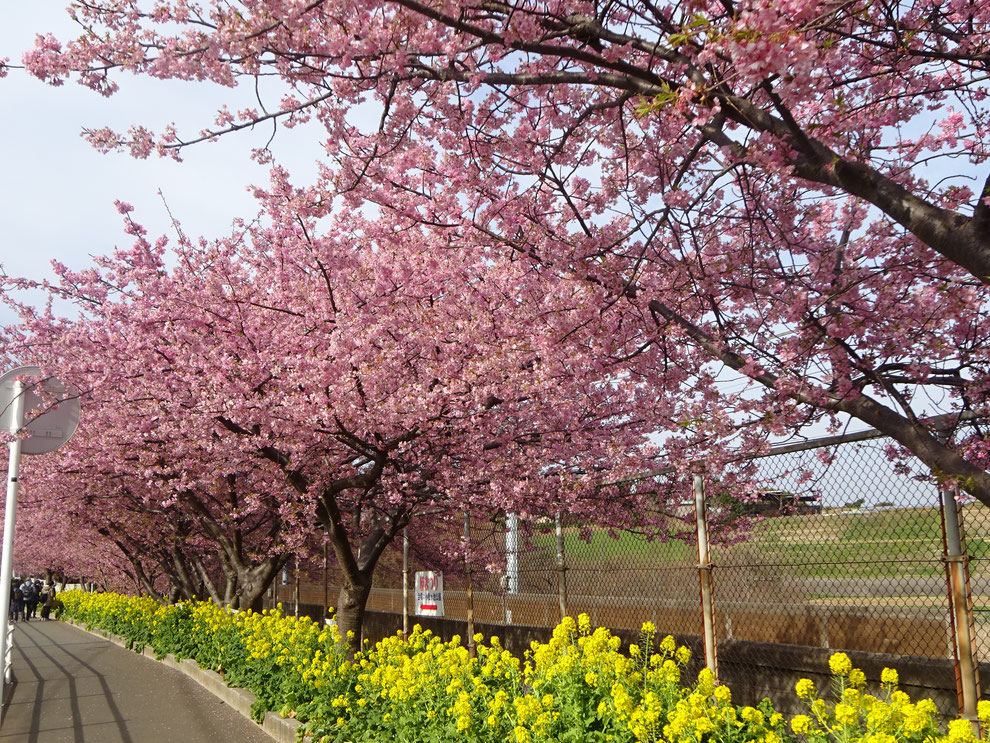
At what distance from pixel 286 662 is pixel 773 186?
716 cm

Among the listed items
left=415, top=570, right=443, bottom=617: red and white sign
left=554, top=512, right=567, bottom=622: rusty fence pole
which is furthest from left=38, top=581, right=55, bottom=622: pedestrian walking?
left=554, top=512, right=567, bottom=622: rusty fence pole

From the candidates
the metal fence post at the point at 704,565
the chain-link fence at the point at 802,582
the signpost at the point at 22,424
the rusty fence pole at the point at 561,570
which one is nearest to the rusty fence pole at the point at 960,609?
the chain-link fence at the point at 802,582

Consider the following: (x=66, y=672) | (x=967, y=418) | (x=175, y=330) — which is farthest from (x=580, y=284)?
(x=66, y=672)

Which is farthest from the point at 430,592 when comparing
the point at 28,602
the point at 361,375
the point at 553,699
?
the point at 28,602

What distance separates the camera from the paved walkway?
866cm

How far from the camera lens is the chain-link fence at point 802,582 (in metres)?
4.96

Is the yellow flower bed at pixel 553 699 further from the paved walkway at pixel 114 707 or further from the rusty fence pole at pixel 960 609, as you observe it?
the paved walkway at pixel 114 707

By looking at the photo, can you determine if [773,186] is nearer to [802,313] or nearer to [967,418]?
[802,313]

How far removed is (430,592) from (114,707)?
4.20 m

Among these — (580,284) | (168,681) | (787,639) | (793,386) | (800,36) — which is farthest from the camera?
(168,681)

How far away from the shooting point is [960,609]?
4.76 meters

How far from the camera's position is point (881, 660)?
18.9ft

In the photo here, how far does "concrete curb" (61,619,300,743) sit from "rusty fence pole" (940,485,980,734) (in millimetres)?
5387

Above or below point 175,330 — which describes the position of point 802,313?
below
